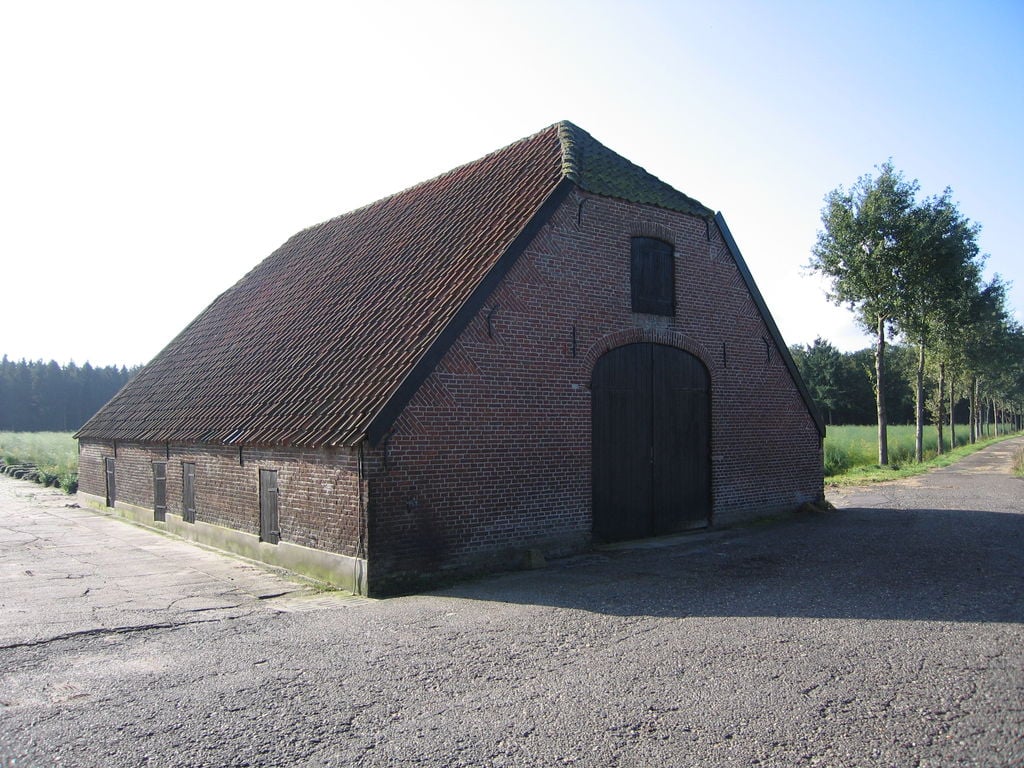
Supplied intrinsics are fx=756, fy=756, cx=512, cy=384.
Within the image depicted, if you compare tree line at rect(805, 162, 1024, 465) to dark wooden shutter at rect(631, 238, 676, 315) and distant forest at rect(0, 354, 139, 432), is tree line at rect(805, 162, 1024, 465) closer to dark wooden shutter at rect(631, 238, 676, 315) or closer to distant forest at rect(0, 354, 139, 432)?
dark wooden shutter at rect(631, 238, 676, 315)

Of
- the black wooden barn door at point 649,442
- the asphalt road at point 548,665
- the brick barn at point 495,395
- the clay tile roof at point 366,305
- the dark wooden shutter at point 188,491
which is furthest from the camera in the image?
the dark wooden shutter at point 188,491

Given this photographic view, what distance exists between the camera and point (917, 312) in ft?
95.7

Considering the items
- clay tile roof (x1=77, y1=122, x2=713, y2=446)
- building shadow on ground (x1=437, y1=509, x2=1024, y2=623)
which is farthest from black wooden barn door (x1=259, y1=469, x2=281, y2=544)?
building shadow on ground (x1=437, y1=509, x2=1024, y2=623)

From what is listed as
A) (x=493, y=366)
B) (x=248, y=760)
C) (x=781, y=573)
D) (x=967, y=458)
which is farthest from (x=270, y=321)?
(x=967, y=458)

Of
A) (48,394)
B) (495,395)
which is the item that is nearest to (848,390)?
(495,395)

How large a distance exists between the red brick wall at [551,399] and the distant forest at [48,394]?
306ft

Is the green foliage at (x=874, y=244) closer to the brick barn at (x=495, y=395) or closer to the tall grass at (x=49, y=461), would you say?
the brick barn at (x=495, y=395)

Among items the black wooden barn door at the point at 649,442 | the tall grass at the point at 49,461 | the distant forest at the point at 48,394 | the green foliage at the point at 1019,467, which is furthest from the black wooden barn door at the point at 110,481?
the distant forest at the point at 48,394

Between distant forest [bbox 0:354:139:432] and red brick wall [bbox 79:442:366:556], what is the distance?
85.6 m

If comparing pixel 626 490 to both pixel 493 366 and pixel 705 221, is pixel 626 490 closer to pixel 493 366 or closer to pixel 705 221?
pixel 493 366

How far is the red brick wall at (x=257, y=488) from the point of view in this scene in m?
9.97

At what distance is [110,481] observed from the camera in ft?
64.2

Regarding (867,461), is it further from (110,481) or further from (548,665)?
(548,665)

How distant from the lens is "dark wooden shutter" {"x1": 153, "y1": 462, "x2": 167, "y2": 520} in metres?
16.2
